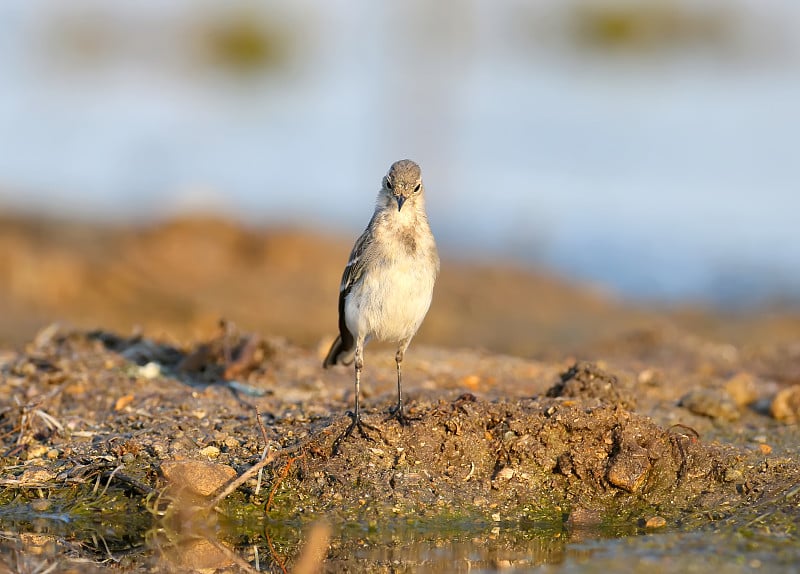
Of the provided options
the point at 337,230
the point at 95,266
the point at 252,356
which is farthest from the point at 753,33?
the point at 252,356

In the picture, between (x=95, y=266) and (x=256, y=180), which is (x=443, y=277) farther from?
(x=256, y=180)

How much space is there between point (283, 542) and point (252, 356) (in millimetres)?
2717

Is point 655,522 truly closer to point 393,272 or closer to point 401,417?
point 401,417

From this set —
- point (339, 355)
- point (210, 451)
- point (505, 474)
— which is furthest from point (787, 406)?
point (210, 451)

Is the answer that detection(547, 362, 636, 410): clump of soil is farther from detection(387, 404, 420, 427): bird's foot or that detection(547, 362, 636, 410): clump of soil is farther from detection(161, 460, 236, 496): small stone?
detection(161, 460, 236, 496): small stone

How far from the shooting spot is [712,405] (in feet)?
25.6

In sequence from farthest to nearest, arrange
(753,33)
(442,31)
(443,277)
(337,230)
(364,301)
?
(753,33), (442,31), (337,230), (443,277), (364,301)

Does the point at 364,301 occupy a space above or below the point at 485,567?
above

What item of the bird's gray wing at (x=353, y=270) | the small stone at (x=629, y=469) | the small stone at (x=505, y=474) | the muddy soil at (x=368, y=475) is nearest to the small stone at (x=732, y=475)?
the muddy soil at (x=368, y=475)

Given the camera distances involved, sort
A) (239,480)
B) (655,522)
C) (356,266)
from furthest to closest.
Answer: (356,266) → (239,480) → (655,522)

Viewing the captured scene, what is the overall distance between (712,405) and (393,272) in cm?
257

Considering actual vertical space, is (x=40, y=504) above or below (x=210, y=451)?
below

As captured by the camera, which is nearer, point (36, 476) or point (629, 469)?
point (629, 469)

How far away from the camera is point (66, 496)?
245 inches
